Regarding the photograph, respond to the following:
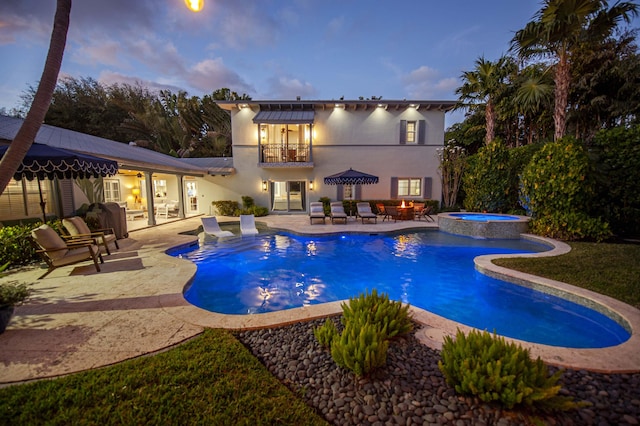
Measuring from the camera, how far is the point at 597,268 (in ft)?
18.7

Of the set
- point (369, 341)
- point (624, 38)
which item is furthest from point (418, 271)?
point (624, 38)

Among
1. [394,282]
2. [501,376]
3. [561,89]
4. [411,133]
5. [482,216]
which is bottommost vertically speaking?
[394,282]

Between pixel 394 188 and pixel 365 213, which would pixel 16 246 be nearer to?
pixel 365 213

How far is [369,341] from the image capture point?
2662mm

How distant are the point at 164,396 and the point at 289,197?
48.8 feet

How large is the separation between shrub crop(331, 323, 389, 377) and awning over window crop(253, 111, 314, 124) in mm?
13427

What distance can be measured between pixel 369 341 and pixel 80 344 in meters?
3.27

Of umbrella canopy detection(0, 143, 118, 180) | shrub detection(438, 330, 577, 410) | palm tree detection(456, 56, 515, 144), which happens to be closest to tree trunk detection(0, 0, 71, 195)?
umbrella canopy detection(0, 143, 118, 180)

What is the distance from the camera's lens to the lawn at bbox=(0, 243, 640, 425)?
204cm

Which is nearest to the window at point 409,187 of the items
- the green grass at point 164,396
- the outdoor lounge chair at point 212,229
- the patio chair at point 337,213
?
the patio chair at point 337,213

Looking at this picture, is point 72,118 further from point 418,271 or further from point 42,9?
point 418,271

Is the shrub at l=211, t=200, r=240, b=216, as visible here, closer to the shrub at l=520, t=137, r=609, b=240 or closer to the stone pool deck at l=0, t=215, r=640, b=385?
the stone pool deck at l=0, t=215, r=640, b=385

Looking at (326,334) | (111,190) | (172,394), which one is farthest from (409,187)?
(111,190)

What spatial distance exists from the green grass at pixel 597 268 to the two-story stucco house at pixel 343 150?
970cm
